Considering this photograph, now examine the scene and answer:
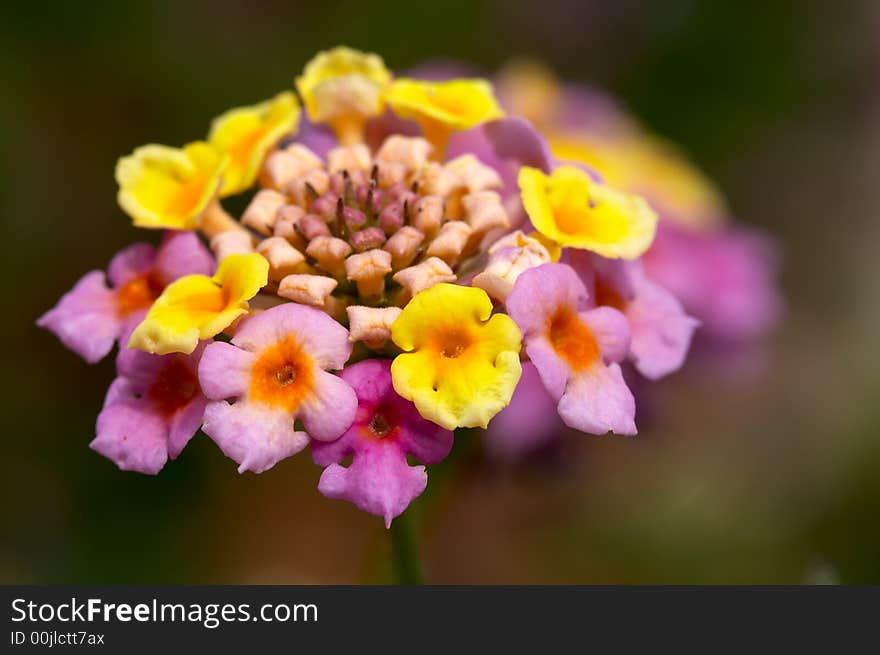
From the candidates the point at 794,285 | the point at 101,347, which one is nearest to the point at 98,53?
the point at 101,347

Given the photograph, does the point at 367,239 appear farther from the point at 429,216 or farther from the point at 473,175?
the point at 473,175

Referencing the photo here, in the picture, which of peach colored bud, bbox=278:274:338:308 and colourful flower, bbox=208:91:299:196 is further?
colourful flower, bbox=208:91:299:196

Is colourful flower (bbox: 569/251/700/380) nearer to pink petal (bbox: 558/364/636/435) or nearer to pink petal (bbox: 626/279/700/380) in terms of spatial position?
pink petal (bbox: 626/279/700/380)

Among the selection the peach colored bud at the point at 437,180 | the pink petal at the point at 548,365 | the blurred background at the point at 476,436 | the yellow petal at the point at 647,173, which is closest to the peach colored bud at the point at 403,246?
the peach colored bud at the point at 437,180

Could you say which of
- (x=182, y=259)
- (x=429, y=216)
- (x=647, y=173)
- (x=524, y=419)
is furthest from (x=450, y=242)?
(x=647, y=173)

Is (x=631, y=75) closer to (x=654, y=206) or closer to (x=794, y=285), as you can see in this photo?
(x=794, y=285)

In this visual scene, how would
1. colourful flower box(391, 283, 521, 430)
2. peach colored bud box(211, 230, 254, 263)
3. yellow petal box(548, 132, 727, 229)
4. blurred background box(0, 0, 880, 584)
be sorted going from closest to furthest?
colourful flower box(391, 283, 521, 430), peach colored bud box(211, 230, 254, 263), yellow petal box(548, 132, 727, 229), blurred background box(0, 0, 880, 584)

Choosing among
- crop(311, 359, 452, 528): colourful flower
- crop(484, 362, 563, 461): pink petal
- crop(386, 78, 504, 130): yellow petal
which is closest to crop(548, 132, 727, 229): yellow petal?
crop(484, 362, 563, 461): pink petal
